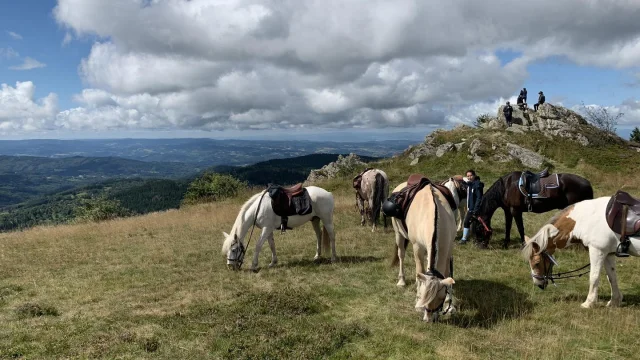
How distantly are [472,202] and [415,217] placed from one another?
587 cm

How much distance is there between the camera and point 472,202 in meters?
12.1

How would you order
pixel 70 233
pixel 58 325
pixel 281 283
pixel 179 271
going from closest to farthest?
pixel 58 325, pixel 281 283, pixel 179 271, pixel 70 233

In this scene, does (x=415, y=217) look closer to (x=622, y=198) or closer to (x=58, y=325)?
(x=622, y=198)

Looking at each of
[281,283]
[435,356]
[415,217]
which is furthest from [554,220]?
[281,283]

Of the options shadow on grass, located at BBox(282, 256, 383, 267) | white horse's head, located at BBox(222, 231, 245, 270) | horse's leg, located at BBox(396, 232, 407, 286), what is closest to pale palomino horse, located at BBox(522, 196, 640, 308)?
horse's leg, located at BBox(396, 232, 407, 286)

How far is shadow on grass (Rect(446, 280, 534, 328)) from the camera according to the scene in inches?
257

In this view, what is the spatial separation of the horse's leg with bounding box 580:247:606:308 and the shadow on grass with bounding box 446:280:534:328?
0.99m

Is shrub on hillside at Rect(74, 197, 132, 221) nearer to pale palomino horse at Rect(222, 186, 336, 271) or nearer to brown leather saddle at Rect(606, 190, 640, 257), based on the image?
pale palomino horse at Rect(222, 186, 336, 271)

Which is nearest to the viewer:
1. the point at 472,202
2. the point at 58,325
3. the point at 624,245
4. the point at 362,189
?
the point at 624,245

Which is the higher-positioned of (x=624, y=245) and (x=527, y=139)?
(x=527, y=139)

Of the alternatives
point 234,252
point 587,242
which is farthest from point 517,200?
point 234,252

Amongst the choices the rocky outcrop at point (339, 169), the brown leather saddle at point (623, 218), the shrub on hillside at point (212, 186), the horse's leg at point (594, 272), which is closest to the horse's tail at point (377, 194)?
the horse's leg at point (594, 272)

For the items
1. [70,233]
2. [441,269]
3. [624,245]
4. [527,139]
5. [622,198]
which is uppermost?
[527,139]

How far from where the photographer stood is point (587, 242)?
273 inches
